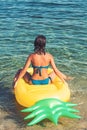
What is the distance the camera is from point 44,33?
10617 millimetres

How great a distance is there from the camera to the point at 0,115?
5.67 m

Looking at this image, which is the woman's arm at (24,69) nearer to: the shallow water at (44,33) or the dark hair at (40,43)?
the dark hair at (40,43)

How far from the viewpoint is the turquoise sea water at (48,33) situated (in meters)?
7.74

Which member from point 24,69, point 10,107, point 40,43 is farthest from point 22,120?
point 40,43

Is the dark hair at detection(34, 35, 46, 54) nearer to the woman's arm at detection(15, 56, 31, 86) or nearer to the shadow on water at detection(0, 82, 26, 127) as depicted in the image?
the woman's arm at detection(15, 56, 31, 86)

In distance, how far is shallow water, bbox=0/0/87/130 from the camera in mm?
6948

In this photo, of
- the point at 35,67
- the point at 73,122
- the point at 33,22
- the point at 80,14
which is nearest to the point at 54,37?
the point at 33,22

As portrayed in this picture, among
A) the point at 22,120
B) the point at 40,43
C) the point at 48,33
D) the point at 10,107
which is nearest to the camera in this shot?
the point at 22,120

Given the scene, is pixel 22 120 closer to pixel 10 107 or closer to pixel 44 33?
pixel 10 107

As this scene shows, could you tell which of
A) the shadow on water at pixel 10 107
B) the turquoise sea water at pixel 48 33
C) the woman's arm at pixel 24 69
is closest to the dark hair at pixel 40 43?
the woman's arm at pixel 24 69

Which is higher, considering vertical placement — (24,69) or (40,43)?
(40,43)

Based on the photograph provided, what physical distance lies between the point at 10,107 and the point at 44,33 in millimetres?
4995

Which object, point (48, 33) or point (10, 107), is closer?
point (10, 107)

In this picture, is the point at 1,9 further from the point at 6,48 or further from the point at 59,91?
the point at 59,91
